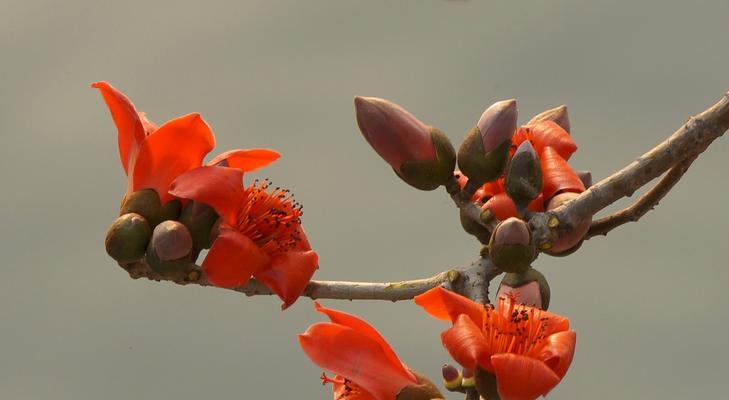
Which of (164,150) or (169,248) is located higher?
(164,150)

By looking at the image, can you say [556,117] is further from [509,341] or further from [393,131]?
[509,341]

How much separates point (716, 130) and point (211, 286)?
821 mm

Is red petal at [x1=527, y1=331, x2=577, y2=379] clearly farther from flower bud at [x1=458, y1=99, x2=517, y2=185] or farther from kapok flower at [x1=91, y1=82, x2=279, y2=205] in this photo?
kapok flower at [x1=91, y1=82, x2=279, y2=205]

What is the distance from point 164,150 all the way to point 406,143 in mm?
376

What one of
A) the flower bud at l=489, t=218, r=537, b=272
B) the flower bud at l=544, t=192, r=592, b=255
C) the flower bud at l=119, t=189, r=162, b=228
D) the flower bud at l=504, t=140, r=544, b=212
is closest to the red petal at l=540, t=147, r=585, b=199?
the flower bud at l=544, t=192, r=592, b=255

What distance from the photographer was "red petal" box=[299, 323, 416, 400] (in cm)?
205

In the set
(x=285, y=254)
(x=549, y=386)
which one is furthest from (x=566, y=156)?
(x=549, y=386)

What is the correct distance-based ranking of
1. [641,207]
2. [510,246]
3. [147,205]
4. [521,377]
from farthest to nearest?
[641,207] → [147,205] → [510,246] → [521,377]

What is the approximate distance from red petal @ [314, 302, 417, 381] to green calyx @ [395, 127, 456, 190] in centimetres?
38

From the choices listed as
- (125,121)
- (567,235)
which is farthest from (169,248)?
(567,235)

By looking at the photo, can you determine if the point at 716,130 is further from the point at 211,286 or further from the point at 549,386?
the point at 211,286

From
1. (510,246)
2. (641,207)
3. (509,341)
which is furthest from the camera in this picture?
(641,207)

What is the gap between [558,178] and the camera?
95.8 inches

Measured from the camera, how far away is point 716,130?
2385 mm
